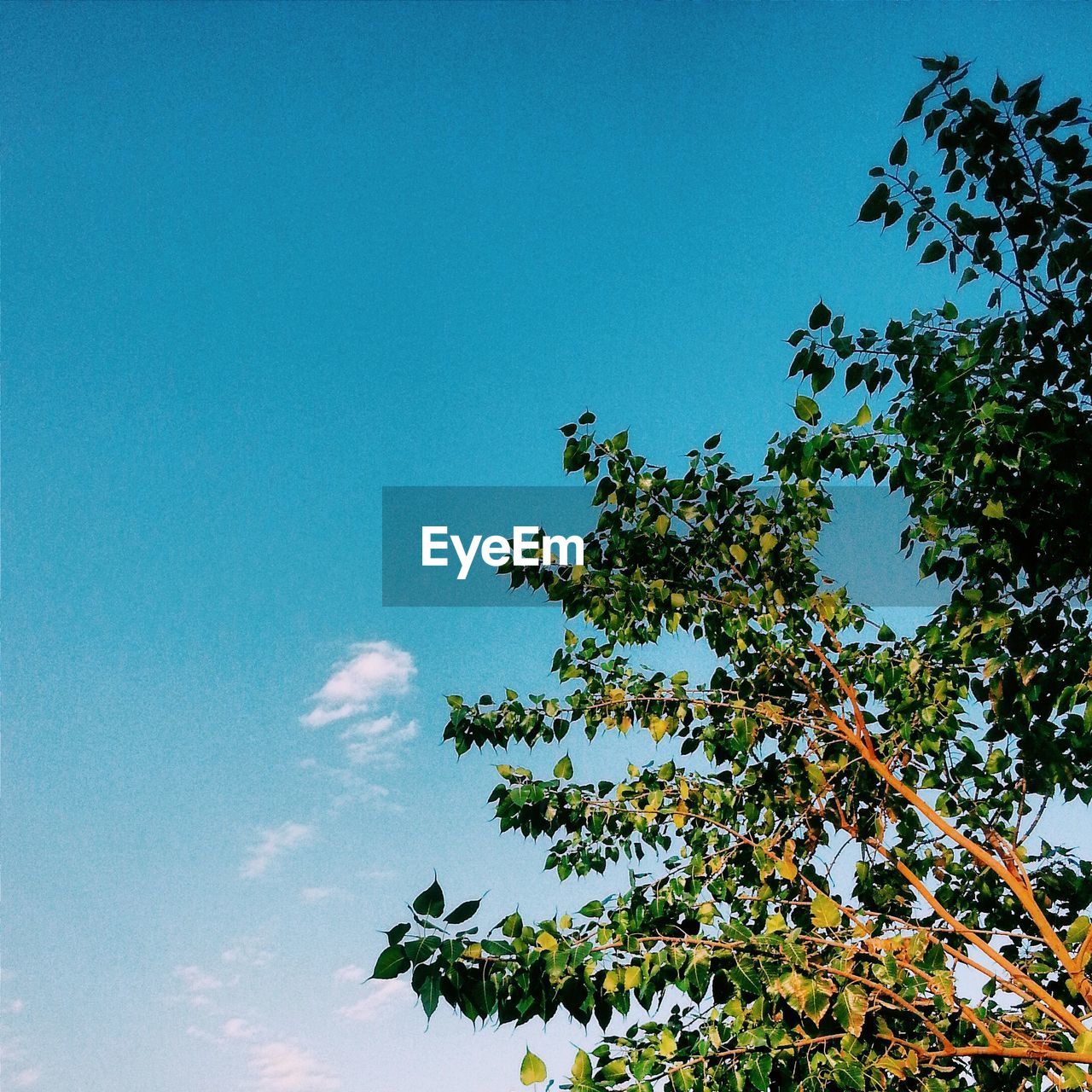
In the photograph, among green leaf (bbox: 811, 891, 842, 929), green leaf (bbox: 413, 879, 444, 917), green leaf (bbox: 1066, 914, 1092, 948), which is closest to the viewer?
green leaf (bbox: 413, 879, 444, 917)

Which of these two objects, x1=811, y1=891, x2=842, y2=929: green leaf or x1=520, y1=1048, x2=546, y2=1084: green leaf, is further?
x1=811, y1=891, x2=842, y2=929: green leaf

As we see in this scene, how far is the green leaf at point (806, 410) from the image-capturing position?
3924 mm

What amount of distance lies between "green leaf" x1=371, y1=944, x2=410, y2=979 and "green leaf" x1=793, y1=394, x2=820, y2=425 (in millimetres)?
2550

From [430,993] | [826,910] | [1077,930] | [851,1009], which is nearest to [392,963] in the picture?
[430,993]

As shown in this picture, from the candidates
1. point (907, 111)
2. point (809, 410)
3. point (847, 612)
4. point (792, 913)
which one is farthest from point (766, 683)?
point (907, 111)

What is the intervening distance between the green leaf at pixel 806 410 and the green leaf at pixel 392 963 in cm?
255

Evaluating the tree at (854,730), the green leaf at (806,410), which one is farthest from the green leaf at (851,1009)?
the green leaf at (806,410)

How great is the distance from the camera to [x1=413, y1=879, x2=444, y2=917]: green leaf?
2256 millimetres

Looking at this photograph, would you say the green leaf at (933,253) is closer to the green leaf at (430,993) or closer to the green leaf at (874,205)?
the green leaf at (874,205)

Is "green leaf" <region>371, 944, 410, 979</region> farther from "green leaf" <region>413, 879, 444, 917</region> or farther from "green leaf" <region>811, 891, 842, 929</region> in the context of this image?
"green leaf" <region>811, 891, 842, 929</region>

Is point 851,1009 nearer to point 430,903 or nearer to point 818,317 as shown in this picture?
point 430,903

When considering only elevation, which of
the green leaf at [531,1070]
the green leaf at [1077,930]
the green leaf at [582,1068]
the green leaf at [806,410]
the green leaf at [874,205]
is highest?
the green leaf at [874,205]

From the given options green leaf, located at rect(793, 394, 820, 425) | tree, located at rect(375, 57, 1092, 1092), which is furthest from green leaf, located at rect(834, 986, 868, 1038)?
green leaf, located at rect(793, 394, 820, 425)

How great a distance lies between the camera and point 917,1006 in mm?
3441
